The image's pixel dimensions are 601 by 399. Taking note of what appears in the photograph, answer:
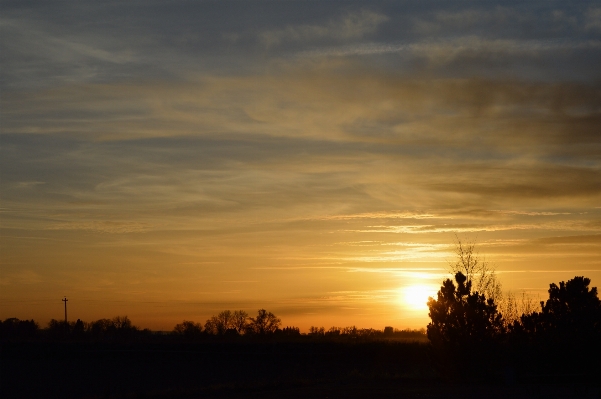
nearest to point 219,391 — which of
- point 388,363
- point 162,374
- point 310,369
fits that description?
point 162,374

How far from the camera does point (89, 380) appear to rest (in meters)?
51.9

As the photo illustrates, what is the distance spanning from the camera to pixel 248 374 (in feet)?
182

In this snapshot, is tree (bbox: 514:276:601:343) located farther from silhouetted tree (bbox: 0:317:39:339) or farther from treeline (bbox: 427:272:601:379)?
silhouetted tree (bbox: 0:317:39:339)

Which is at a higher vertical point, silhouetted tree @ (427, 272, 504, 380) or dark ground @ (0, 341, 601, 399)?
silhouetted tree @ (427, 272, 504, 380)

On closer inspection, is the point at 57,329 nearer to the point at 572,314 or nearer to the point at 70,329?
the point at 70,329

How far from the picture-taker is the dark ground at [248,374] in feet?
103

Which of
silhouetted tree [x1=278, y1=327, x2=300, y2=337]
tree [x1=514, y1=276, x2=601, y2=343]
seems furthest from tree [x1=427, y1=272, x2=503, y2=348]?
silhouetted tree [x1=278, y1=327, x2=300, y2=337]

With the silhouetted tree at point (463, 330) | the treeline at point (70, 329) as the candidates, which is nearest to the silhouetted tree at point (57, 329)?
the treeline at point (70, 329)

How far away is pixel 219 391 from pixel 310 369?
93.1 ft

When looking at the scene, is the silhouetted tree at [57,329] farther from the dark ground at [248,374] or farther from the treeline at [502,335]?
the treeline at [502,335]

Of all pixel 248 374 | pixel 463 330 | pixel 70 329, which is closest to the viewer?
pixel 463 330

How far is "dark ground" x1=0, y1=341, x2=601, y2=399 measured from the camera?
31391 millimetres

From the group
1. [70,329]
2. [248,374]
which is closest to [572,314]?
[248,374]

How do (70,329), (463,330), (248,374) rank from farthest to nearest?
(70,329), (248,374), (463,330)
